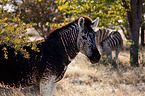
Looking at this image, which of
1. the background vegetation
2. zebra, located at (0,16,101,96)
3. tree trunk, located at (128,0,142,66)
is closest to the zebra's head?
zebra, located at (0,16,101,96)

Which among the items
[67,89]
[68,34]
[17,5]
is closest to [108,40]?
[67,89]

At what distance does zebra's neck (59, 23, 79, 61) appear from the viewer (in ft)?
13.1

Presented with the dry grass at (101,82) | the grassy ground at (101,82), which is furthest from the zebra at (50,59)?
the dry grass at (101,82)

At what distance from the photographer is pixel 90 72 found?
27.6 feet

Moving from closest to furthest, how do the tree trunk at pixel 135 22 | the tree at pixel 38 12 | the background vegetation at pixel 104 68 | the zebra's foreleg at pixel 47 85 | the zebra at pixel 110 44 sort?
the zebra's foreleg at pixel 47 85, the background vegetation at pixel 104 68, the tree trunk at pixel 135 22, the zebra at pixel 110 44, the tree at pixel 38 12

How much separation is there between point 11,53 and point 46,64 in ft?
2.93

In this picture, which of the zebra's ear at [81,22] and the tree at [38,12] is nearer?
the zebra's ear at [81,22]

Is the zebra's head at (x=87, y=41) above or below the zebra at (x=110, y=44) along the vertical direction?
above

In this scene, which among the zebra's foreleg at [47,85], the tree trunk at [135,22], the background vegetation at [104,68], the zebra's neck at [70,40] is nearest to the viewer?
the zebra's foreleg at [47,85]

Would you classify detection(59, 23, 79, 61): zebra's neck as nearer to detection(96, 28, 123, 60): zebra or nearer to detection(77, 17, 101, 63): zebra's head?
detection(77, 17, 101, 63): zebra's head

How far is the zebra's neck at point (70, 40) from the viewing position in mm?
3980

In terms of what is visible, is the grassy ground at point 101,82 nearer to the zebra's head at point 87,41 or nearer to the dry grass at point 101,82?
the dry grass at point 101,82

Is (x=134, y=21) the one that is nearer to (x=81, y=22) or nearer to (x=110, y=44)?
(x=110, y=44)

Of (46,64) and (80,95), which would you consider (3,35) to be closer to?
(46,64)
